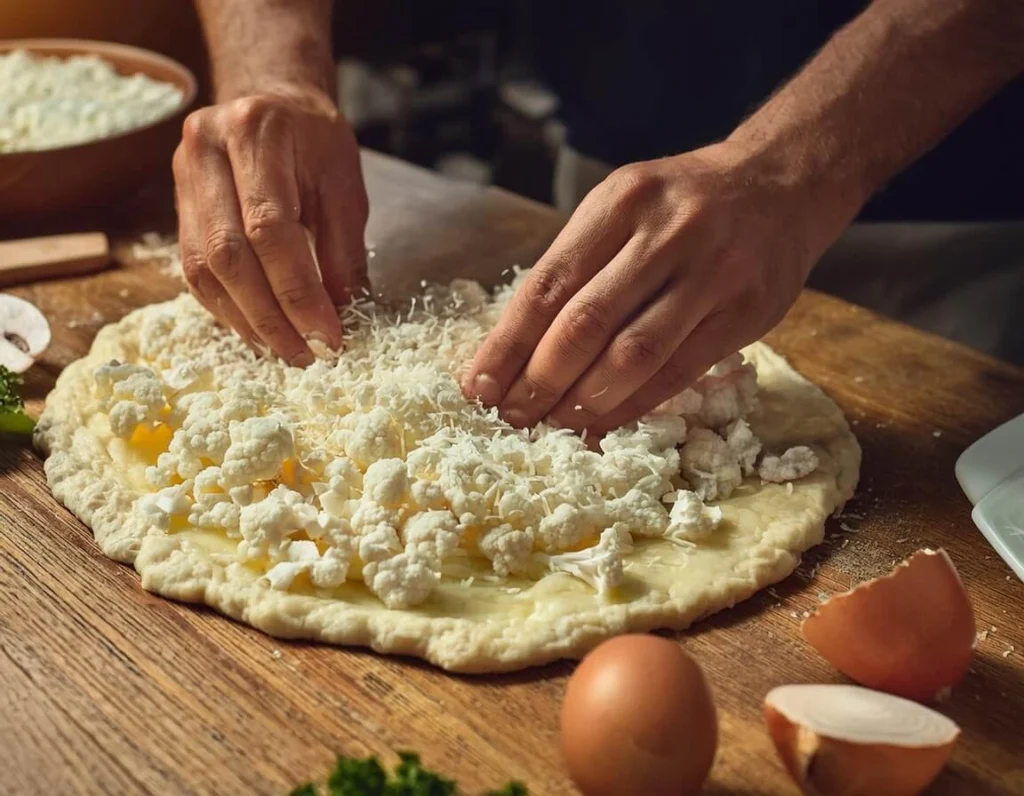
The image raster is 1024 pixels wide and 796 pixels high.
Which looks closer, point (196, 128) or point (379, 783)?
point (379, 783)

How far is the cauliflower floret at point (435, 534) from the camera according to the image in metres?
1.48

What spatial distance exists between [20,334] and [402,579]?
3.63 feet

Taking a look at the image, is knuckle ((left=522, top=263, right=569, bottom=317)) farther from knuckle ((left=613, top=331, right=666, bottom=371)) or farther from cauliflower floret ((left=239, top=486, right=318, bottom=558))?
cauliflower floret ((left=239, top=486, right=318, bottom=558))

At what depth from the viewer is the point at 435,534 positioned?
1486mm

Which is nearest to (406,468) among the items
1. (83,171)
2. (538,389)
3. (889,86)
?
(538,389)

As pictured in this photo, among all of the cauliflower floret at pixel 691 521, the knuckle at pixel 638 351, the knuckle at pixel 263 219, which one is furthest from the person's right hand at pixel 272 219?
the cauliflower floret at pixel 691 521

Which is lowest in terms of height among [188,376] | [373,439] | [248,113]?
[188,376]

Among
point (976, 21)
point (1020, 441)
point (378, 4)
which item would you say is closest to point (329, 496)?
Result: point (1020, 441)

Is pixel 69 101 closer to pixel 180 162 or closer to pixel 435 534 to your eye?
pixel 180 162

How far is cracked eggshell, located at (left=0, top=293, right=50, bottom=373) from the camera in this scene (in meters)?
2.05

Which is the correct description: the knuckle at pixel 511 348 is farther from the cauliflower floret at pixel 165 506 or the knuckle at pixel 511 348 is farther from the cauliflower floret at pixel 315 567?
the cauliflower floret at pixel 165 506

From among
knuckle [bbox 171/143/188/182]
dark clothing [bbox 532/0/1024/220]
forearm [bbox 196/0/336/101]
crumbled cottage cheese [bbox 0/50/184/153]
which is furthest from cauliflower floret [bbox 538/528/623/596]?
crumbled cottage cheese [bbox 0/50/184/153]

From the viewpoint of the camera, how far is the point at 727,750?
1307mm

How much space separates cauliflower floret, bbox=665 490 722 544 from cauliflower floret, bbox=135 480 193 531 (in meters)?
0.70
